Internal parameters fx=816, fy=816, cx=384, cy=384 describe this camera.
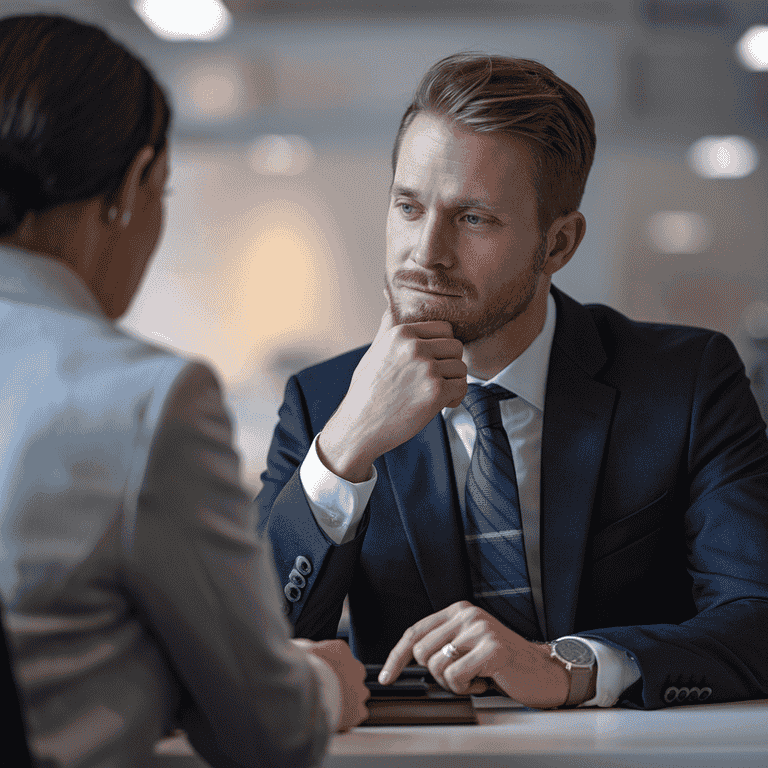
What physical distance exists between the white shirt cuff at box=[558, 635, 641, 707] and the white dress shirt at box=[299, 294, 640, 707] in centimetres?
32

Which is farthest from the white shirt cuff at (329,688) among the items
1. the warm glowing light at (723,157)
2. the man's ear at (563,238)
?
the warm glowing light at (723,157)

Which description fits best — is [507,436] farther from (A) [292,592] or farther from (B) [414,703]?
(B) [414,703]

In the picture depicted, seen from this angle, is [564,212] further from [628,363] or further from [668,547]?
[668,547]

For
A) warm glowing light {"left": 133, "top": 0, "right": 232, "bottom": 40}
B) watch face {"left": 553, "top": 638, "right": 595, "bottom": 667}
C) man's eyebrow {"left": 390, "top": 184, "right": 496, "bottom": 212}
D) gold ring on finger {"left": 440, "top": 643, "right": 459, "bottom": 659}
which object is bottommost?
watch face {"left": 553, "top": 638, "right": 595, "bottom": 667}

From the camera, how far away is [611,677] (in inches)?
41.8

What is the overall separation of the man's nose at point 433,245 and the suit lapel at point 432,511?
290mm

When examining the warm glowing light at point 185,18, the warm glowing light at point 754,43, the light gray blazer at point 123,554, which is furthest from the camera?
the warm glowing light at point 185,18

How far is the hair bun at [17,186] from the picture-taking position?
0.71m

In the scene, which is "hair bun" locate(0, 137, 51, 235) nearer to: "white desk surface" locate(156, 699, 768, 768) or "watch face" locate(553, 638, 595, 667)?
"white desk surface" locate(156, 699, 768, 768)

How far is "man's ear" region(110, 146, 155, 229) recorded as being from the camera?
79 centimetres

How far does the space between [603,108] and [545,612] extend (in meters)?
3.47

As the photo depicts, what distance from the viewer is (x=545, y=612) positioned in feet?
4.56

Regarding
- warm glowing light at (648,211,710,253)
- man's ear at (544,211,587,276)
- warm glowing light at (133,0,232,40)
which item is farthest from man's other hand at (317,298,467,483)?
warm glowing light at (133,0,232,40)

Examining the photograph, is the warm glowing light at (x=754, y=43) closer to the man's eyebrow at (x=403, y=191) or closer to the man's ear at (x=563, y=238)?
the man's ear at (x=563, y=238)
